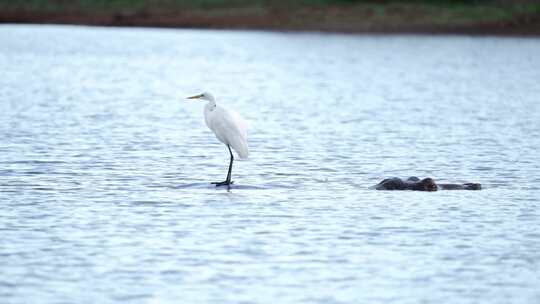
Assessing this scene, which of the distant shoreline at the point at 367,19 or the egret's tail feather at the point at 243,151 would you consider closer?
the egret's tail feather at the point at 243,151

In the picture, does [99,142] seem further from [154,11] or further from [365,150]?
[154,11]

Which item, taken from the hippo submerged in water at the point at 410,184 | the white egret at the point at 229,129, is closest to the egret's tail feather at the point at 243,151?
the white egret at the point at 229,129

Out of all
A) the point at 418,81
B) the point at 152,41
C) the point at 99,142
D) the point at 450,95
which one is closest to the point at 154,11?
the point at 152,41

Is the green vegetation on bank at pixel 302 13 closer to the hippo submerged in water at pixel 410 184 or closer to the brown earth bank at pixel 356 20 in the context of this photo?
the brown earth bank at pixel 356 20

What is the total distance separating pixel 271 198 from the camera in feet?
50.5

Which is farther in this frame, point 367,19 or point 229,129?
point 367,19

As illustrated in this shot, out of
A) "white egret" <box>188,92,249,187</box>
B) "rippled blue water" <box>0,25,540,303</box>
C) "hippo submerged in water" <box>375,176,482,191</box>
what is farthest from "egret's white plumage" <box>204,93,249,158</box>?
"hippo submerged in water" <box>375,176,482,191</box>

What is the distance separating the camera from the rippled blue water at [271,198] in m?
11.1

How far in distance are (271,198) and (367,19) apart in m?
47.5

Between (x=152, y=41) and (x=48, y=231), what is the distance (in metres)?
52.6

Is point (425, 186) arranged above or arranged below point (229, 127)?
below

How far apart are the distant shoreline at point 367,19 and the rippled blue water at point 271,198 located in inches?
1002

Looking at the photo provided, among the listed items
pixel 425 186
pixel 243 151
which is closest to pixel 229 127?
pixel 243 151

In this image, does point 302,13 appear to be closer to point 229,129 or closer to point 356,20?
point 356,20
